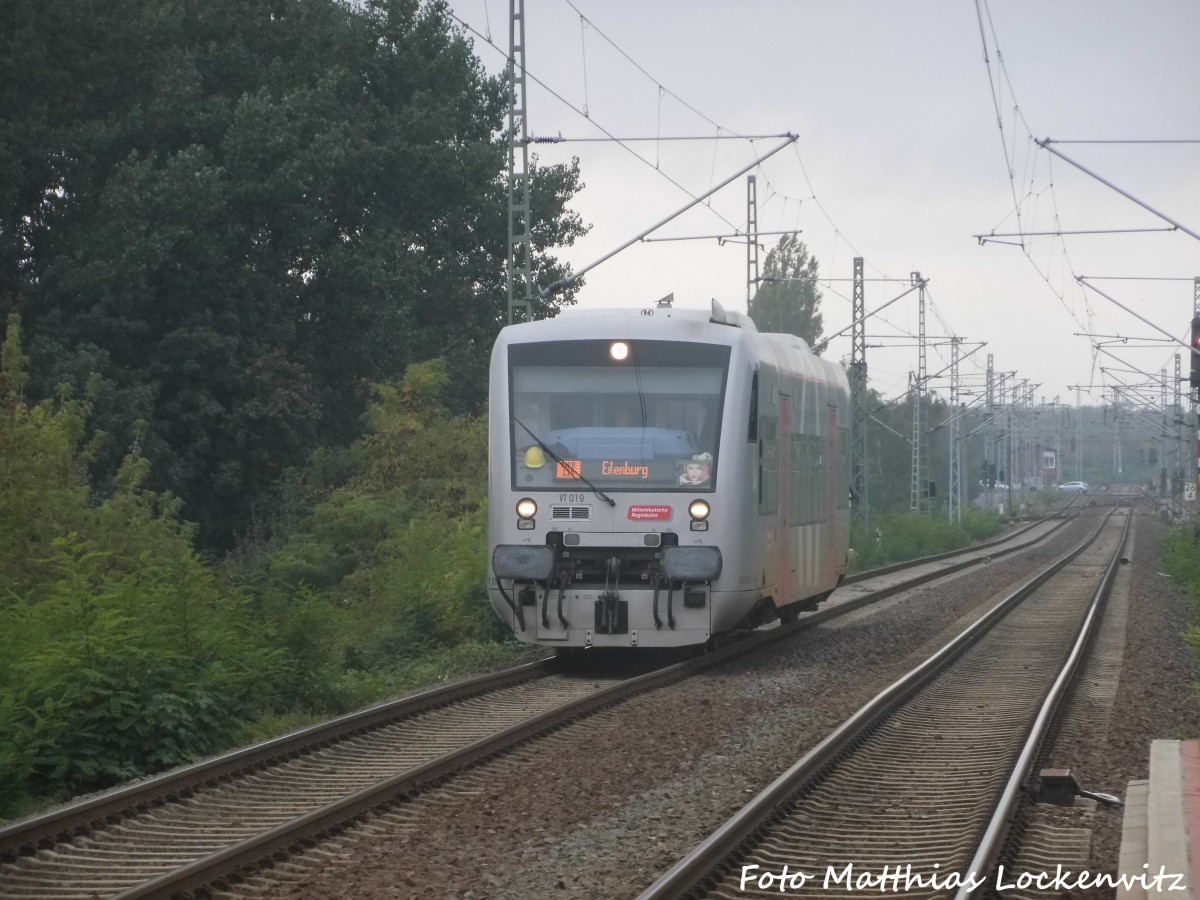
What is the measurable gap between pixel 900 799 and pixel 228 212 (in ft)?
92.0

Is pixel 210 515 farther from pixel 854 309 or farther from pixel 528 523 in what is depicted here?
pixel 528 523

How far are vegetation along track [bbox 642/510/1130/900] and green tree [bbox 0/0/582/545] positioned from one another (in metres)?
19.4

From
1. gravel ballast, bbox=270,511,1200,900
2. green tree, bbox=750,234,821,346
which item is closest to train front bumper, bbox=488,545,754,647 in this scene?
gravel ballast, bbox=270,511,1200,900

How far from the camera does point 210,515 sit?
118ft

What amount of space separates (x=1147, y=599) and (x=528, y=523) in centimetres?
1734

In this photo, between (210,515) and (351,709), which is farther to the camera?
(210,515)

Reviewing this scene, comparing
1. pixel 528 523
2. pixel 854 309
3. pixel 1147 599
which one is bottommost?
pixel 1147 599

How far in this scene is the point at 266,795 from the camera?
28.9ft

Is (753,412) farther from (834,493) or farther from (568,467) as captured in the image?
(834,493)

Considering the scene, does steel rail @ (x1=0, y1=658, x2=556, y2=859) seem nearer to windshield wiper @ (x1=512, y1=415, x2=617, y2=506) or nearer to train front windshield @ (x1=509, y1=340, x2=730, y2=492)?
windshield wiper @ (x1=512, y1=415, x2=617, y2=506)

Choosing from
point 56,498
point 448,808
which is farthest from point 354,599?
point 448,808

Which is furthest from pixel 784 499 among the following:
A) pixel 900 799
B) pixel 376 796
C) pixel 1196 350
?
pixel 1196 350

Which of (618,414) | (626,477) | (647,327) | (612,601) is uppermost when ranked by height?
(647,327)

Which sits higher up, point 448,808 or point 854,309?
point 854,309
